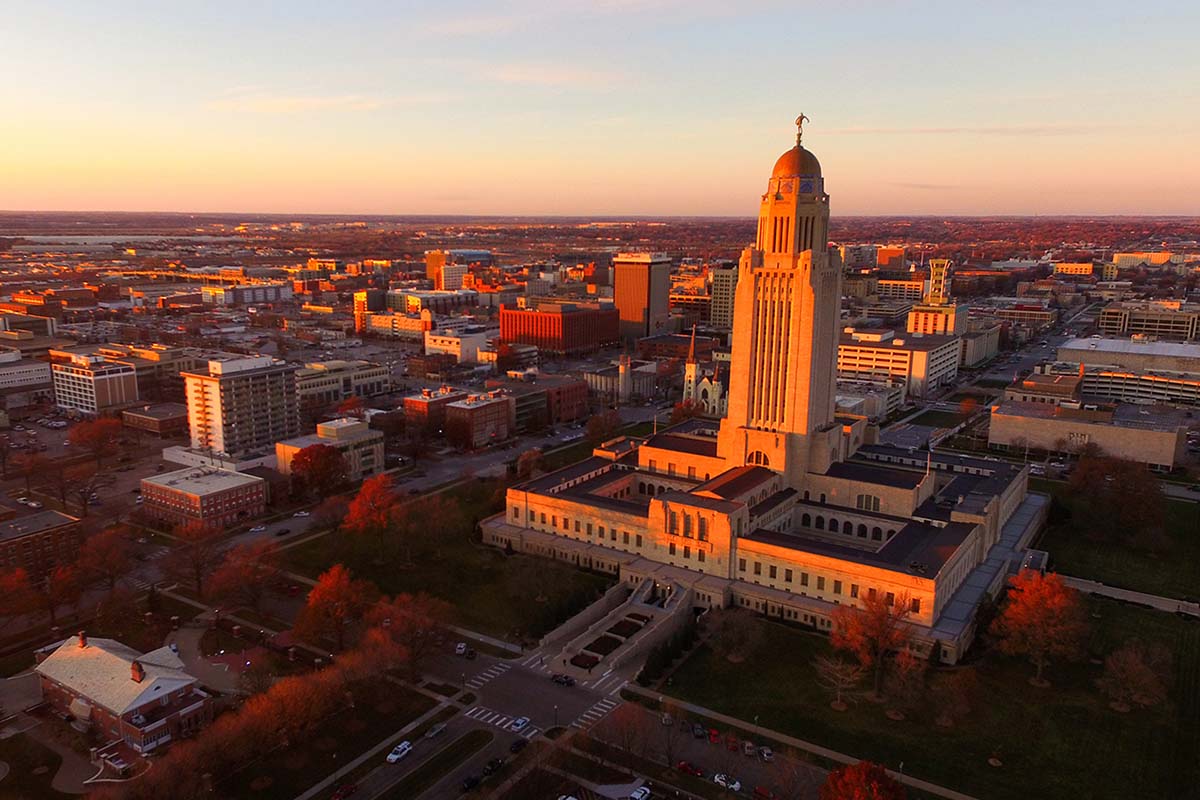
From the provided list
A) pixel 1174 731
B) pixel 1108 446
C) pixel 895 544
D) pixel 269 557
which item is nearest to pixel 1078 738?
pixel 1174 731

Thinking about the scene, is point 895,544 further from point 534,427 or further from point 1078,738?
point 534,427

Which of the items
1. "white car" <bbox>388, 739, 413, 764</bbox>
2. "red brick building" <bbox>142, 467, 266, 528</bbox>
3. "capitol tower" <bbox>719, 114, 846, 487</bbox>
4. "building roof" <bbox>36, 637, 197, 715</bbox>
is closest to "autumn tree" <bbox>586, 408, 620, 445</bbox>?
"capitol tower" <bbox>719, 114, 846, 487</bbox>

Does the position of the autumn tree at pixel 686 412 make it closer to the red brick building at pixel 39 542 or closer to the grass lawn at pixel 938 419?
the grass lawn at pixel 938 419

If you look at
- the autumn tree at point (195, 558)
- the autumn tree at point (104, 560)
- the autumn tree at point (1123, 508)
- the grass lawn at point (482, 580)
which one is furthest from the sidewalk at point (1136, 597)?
the autumn tree at point (104, 560)

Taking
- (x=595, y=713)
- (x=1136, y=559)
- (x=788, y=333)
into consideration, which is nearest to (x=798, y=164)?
(x=788, y=333)

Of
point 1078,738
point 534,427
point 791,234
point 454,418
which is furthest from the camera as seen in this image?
point 534,427

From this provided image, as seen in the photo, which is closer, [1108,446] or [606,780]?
[606,780]

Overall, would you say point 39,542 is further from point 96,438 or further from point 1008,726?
point 1008,726
